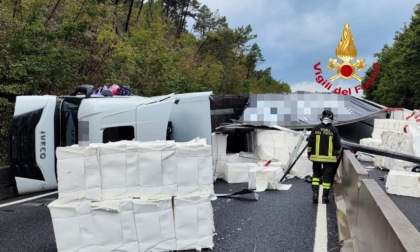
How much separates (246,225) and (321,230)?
3.52 ft

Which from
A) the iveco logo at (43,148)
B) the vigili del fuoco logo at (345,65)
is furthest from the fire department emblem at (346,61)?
the iveco logo at (43,148)

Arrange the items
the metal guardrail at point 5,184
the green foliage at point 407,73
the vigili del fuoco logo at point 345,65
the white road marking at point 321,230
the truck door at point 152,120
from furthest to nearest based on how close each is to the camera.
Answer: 1. the green foliage at point 407,73
2. the vigili del fuoco logo at point 345,65
3. the metal guardrail at point 5,184
4. the truck door at point 152,120
5. the white road marking at point 321,230

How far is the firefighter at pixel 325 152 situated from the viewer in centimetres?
768

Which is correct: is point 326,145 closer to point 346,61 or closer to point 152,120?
point 152,120

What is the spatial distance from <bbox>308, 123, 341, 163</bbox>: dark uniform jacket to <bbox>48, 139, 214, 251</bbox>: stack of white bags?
3.70 meters

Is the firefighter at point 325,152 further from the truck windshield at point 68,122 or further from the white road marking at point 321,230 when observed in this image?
the truck windshield at point 68,122

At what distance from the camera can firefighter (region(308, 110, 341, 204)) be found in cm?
768

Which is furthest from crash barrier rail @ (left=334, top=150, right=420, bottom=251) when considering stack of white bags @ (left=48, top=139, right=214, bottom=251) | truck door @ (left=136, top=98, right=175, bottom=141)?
truck door @ (left=136, top=98, right=175, bottom=141)

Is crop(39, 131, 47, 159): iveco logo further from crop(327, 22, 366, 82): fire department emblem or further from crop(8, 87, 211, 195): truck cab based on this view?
crop(327, 22, 366, 82): fire department emblem

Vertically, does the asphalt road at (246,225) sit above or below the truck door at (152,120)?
below

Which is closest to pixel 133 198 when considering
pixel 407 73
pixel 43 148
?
pixel 43 148

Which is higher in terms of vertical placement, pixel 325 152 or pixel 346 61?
pixel 346 61

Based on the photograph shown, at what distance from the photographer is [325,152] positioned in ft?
25.6

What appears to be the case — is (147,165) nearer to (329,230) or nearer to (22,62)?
(329,230)
